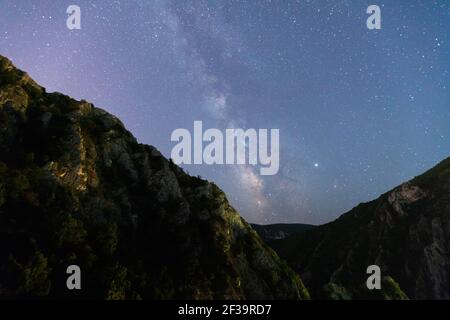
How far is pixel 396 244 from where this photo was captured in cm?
Answer: 11869

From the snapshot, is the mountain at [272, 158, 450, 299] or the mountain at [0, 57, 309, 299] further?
the mountain at [272, 158, 450, 299]

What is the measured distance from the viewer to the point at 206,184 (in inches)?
2402

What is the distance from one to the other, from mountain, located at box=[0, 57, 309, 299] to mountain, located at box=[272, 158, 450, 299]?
5781 centimetres

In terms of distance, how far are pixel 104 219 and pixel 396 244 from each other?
10625cm

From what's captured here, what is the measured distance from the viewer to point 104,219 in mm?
42875

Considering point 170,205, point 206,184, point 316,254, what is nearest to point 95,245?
point 170,205

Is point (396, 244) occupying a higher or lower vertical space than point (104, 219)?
lower

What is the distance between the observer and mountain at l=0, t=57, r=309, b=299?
33.7m

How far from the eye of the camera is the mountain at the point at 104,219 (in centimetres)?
3369

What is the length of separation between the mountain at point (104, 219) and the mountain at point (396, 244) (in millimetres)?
57806

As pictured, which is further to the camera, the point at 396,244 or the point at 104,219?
the point at 396,244

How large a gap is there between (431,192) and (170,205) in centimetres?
10673

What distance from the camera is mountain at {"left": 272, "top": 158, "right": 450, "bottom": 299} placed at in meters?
105

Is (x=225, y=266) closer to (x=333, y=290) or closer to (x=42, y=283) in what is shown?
(x=42, y=283)
